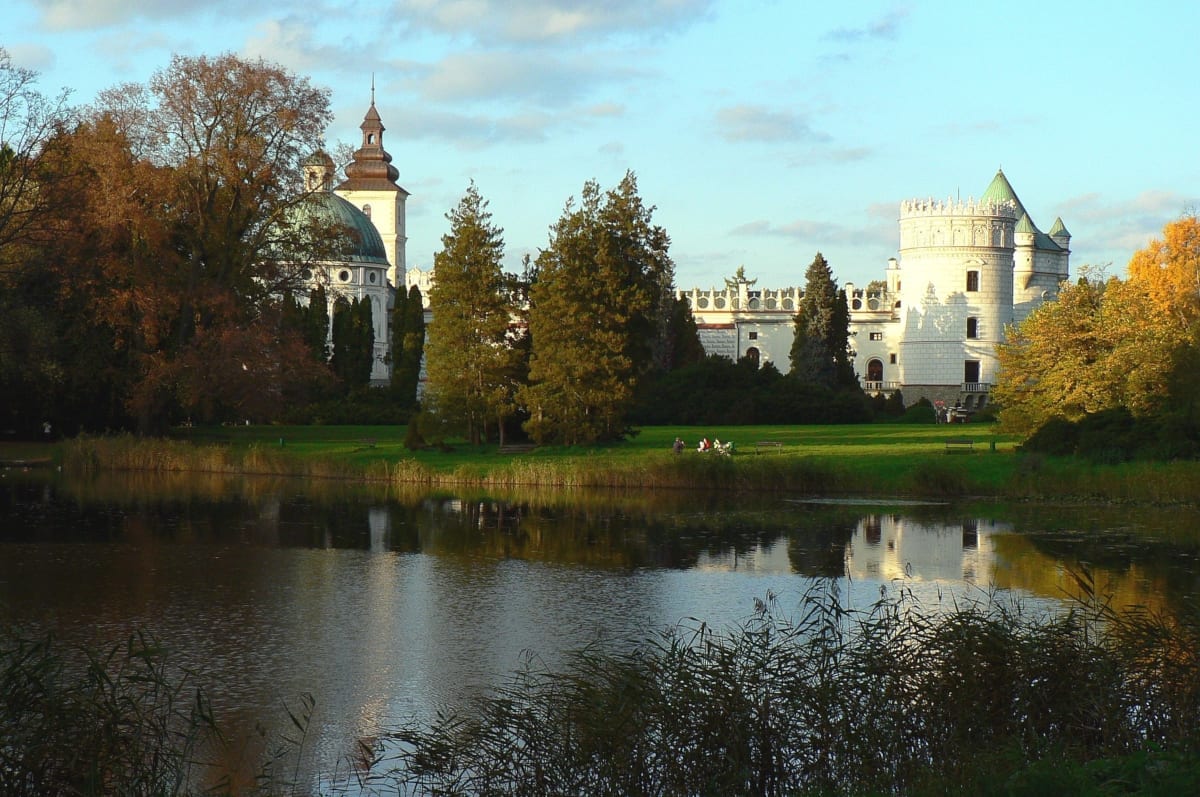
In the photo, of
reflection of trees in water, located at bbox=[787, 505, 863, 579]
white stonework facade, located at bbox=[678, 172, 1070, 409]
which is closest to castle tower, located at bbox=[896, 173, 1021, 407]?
white stonework facade, located at bbox=[678, 172, 1070, 409]

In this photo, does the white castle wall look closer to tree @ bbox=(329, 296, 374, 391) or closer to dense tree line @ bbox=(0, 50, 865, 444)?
tree @ bbox=(329, 296, 374, 391)

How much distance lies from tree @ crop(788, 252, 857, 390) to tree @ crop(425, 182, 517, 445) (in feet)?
83.3

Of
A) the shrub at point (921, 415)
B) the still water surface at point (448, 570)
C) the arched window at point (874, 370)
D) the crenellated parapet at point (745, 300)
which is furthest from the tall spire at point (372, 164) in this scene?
the still water surface at point (448, 570)

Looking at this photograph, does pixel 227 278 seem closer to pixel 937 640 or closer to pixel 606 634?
pixel 606 634

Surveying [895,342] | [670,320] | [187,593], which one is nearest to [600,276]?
[187,593]

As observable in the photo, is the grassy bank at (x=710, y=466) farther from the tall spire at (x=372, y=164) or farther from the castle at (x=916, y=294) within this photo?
the tall spire at (x=372, y=164)

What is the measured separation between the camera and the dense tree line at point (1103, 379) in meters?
26.4

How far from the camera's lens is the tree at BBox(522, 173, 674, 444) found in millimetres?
32656

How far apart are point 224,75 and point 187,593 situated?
1956 cm

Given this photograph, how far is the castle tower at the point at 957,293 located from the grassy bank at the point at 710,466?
3240 centimetres

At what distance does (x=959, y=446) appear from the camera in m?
32.7

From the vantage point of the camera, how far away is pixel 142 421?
112 feet

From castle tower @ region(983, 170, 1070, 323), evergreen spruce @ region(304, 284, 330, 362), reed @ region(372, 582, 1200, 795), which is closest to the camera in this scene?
reed @ region(372, 582, 1200, 795)

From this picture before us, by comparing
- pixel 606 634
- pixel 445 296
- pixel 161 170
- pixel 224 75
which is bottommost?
pixel 606 634
